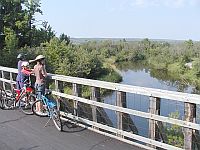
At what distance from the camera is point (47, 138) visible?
665 centimetres

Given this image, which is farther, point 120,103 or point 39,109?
point 39,109

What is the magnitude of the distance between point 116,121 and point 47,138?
1.38m

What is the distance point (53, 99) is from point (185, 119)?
385 cm

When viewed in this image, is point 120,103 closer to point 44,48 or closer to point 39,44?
point 44,48

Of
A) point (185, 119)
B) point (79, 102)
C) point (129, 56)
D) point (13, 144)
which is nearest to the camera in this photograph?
point (185, 119)

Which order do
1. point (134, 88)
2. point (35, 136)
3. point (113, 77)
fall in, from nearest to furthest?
point (134, 88), point (35, 136), point (113, 77)

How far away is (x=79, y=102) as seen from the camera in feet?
25.0

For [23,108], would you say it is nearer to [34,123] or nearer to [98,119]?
[34,123]

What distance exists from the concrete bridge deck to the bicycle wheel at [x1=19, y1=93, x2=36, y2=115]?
879 mm

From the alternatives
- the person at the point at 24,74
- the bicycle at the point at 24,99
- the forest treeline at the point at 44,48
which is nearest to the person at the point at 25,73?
the person at the point at 24,74

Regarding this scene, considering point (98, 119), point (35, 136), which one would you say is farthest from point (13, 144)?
point (98, 119)

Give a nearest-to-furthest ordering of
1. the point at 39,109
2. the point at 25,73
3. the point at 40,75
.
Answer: the point at 40,75
the point at 39,109
the point at 25,73

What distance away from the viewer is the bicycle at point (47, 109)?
7211mm

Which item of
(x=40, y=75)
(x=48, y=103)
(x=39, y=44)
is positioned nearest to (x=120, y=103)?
(x=48, y=103)
